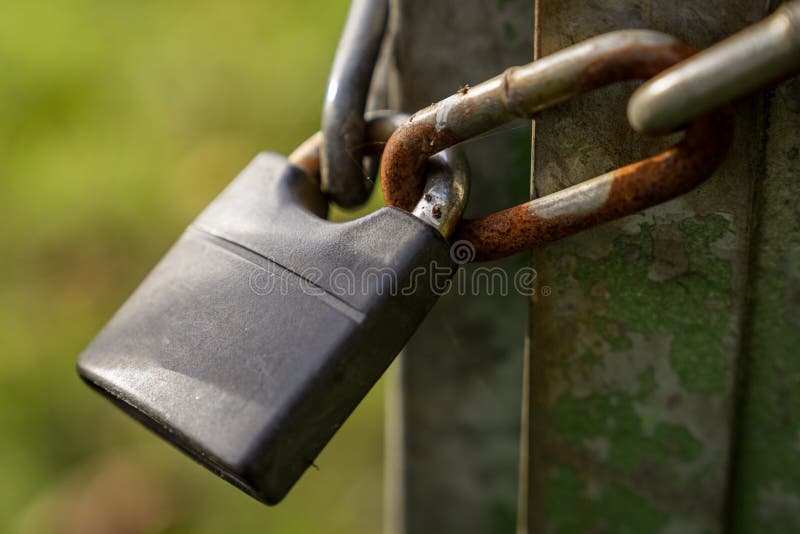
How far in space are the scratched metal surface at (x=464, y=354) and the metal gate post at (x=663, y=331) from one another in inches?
5.5

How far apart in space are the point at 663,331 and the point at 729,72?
0.24 m

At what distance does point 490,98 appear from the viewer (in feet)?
1.59

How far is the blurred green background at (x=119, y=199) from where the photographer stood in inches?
62.7

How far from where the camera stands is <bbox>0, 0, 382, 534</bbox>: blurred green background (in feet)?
5.23

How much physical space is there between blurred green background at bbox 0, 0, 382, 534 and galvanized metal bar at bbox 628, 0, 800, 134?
1.28m

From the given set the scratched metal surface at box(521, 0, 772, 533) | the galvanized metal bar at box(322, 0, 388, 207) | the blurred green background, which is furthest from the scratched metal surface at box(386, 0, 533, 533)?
the blurred green background

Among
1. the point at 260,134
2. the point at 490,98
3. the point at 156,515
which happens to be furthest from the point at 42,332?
the point at 490,98

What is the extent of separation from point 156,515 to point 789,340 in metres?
1.37

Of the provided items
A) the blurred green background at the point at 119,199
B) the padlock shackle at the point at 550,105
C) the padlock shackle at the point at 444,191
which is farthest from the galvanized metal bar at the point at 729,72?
the blurred green background at the point at 119,199

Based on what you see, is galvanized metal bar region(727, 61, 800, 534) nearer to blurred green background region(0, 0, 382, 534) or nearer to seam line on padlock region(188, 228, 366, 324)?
seam line on padlock region(188, 228, 366, 324)

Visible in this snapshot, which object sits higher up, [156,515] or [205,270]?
Answer: [205,270]

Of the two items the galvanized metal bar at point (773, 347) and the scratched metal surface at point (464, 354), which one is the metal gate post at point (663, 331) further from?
the scratched metal surface at point (464, 354)

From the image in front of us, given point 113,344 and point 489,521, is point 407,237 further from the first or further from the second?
point 489,521

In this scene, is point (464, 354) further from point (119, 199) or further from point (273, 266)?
point (119, 199)
